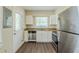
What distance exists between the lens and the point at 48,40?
620 centimetres

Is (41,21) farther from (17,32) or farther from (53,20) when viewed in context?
(17,32)

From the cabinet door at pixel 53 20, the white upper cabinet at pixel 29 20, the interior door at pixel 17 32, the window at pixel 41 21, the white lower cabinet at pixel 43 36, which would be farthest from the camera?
the window at pixel 41 21

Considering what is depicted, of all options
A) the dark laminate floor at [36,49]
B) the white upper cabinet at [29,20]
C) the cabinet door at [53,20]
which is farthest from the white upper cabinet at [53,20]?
the dark laminate floor at [36,49]

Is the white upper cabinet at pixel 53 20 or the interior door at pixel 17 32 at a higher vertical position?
the white upper cabinet at pixel 53 20

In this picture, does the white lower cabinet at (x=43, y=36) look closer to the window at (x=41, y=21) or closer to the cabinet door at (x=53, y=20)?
the cabinet door at (x=53, y=20)

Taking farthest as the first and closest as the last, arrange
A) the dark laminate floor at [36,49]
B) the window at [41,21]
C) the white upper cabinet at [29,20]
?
the window at [41,21] < the white upper cabinet at [29,20] < the dark laminate floor at [36,49]

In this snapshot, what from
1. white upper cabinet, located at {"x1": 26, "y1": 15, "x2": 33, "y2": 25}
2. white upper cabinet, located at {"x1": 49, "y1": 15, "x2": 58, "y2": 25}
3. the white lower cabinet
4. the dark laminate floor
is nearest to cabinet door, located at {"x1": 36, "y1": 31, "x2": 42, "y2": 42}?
the white lower cabinet

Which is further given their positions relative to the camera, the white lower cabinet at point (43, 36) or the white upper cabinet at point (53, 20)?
the white upper cabinet at point (53, 20)

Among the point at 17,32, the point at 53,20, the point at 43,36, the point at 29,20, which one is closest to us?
the point at 17,32

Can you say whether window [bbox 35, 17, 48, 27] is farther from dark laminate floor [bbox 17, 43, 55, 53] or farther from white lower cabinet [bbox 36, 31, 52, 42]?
dark laminate floor [bbox 17, 43, 55, 53]

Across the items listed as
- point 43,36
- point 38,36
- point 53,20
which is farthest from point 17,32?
point 53,20
